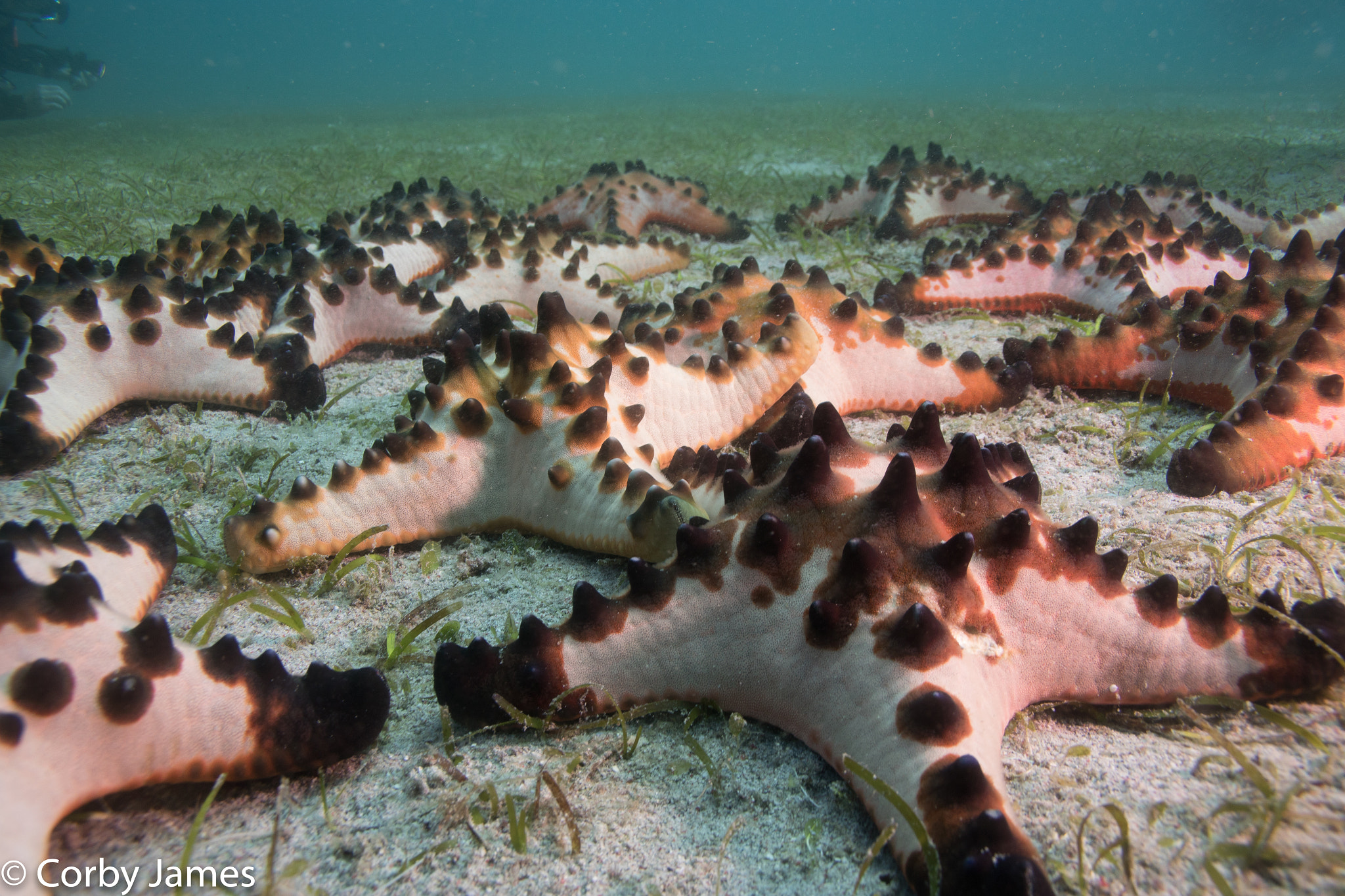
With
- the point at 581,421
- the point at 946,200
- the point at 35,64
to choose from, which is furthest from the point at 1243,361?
the point at 35,64

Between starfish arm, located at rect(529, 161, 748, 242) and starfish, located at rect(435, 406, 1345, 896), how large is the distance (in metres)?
6.20

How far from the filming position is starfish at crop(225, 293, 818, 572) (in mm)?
2576

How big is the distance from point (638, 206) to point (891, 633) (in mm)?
6840

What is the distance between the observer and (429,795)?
6.22ft

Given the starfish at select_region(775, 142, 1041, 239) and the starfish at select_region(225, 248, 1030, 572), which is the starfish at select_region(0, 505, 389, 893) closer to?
the starfish at select_region(225, 248, 1030, 572)

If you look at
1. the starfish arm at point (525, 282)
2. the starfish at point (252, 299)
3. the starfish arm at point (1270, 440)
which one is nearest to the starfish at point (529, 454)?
the starfish at point (252, 299)

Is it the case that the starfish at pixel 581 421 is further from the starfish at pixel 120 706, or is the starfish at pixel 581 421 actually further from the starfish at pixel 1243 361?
the starfish at pixel 120 706

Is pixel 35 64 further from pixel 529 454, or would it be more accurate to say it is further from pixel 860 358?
pixel 860 358

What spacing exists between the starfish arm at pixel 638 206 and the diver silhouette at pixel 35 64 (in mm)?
29172

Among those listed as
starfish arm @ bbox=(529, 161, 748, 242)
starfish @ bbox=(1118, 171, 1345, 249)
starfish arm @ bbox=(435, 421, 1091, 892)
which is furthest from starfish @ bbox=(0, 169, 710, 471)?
starfish @ bbox=(1118, 171, 1345, 249)

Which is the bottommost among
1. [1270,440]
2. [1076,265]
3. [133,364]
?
[133,364]

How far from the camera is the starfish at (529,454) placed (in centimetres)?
258

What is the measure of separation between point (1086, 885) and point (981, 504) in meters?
0.92

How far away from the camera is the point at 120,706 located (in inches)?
65.1
